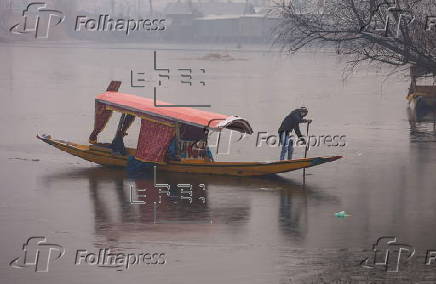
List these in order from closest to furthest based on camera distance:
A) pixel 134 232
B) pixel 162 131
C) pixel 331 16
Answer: pixel 134 232
pixel 331 16
pixel 162 131

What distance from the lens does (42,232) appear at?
22750mm

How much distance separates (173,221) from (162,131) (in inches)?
239

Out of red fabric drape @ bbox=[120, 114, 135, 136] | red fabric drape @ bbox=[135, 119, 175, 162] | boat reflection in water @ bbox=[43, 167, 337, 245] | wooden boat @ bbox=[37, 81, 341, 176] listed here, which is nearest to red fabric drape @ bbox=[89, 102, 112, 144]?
red fabric drape @ bbox=[120, 114, 135, 136]

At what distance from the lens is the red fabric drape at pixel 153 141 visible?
29.1 m

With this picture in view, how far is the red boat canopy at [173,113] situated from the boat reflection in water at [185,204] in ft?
5.14

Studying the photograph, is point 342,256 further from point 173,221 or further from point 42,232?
point 42,232

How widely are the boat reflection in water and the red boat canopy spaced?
157 centimetres

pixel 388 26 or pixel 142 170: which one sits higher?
pixel 388 26

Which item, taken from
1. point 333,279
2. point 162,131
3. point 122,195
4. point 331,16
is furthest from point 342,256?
point 162,131

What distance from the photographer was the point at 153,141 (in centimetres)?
2931

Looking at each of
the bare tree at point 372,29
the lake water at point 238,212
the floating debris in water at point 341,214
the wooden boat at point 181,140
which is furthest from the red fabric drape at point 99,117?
the floating debris in water at point 341,214

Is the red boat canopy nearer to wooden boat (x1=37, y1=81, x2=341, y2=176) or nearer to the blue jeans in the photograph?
wooden boat (x1=37, y1=81, x2=341, y2=176)

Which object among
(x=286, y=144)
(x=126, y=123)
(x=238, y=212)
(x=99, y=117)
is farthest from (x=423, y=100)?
(x=238, y=212)

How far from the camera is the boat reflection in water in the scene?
894 inches
